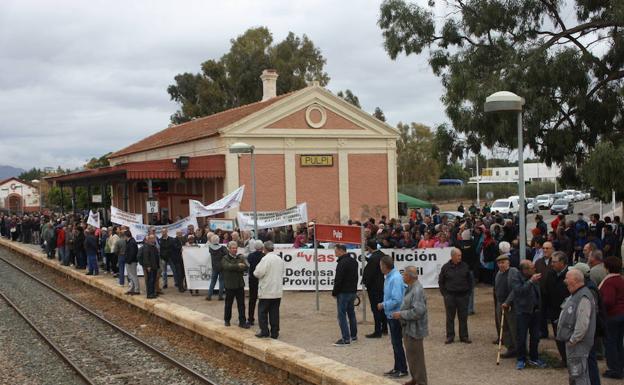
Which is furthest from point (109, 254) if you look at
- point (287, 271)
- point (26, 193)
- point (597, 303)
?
point (26, 193)

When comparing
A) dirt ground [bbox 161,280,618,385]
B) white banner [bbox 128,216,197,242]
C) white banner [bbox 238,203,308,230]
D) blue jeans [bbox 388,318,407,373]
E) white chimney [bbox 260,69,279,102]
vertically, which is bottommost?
dirt ground [bbox 161,280,618,385]

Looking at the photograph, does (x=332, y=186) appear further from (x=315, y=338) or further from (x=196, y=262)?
(x=315, y=338)

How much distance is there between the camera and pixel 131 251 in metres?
17.1

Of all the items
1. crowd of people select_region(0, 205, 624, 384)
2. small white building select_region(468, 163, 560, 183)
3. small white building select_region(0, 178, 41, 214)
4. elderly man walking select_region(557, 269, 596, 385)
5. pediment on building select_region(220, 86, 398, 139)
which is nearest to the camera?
elderly man walking select_region(557, 269, 596, 385)

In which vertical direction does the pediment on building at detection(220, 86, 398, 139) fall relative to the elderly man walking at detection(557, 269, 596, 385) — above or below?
above

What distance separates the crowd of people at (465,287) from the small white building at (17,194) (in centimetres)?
8118

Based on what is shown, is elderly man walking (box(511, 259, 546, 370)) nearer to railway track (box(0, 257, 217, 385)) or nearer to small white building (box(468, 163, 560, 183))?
railway track (box(0, 257, 217, 385))

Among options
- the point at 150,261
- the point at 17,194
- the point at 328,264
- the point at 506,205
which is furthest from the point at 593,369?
the point at 17,194

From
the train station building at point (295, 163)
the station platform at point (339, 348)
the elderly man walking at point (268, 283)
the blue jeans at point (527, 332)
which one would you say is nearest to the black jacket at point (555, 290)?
the blue jeans at point (527, 332)

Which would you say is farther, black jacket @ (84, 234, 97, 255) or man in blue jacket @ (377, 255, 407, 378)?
black jacket @ (84, 234, 97, 255)

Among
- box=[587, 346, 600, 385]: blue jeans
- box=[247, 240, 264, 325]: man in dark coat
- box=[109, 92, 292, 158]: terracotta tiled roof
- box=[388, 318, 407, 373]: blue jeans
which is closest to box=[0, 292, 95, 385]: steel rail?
box=[247, 240, 264, 325]: man in dark coat

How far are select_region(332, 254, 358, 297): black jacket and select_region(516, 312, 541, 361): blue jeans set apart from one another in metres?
2.70

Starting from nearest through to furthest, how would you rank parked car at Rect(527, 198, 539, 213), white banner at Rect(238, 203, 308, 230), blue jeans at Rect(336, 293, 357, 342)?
blue jeans at Rect(336, 293, 357, 342)
white banner at Rect(238, 203, 308, 230)
parked car at Rect(527, 198, 539, 213)

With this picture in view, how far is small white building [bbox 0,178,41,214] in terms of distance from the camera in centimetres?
9181
